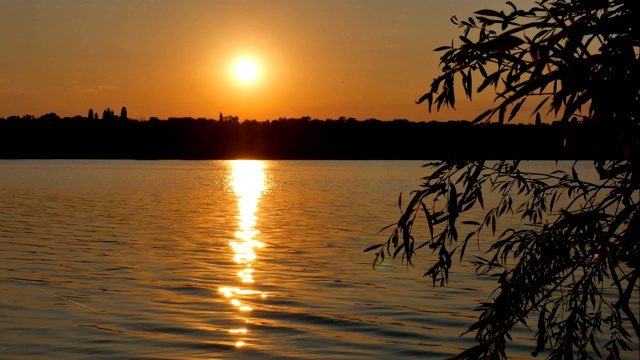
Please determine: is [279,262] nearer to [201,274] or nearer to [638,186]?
[201,274]

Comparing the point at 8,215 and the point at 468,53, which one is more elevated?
the point at 468,53

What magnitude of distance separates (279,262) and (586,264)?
17984 mm

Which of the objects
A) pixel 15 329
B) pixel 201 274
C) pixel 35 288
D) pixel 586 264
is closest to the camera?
pixel 586 264

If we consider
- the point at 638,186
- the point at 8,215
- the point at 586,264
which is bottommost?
the point at 8,215

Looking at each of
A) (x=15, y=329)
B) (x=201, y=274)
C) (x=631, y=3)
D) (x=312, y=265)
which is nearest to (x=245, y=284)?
(x=201, y=274)

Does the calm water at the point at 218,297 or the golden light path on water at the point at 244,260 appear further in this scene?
the golden light path on water at the point at 244,260

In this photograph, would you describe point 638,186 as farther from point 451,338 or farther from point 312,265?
point 312,265

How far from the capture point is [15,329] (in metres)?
14.8

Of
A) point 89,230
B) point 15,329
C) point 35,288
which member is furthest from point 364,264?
point 89,230

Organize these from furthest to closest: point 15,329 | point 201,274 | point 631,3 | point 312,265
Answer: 1. point 312,265
2. point 201,274
3. point 15,329
4. point 631,3

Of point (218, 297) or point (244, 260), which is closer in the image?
point (218, 297)

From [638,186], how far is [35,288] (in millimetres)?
15309

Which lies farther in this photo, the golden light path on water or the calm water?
the golden light path on water

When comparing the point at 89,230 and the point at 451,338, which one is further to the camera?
the point at 89,230
